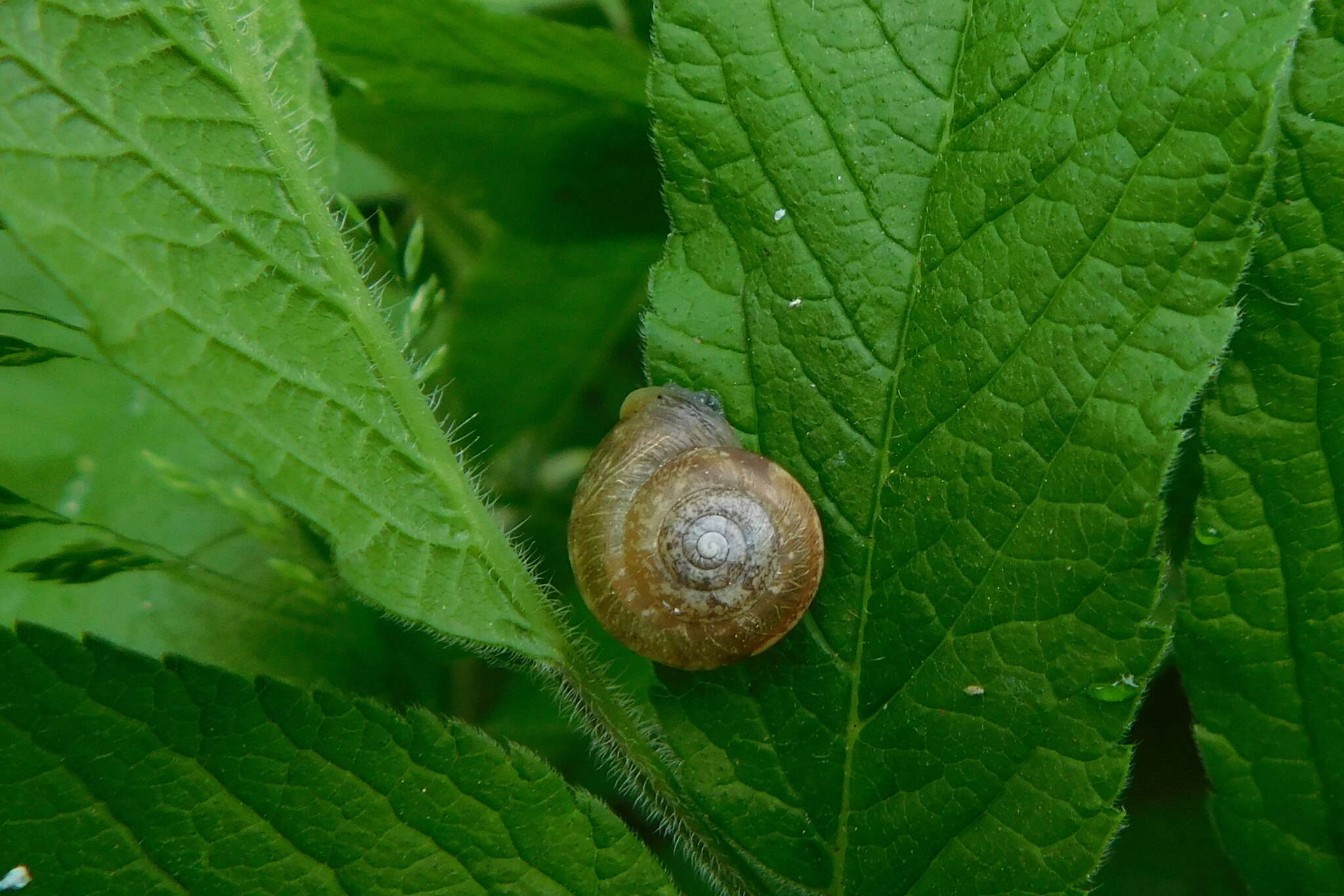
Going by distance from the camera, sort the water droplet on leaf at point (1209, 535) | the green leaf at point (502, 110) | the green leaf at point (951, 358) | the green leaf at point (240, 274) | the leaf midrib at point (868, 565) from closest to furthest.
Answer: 1. the green leaf at point (240, 274)
2. the green leaf at point (951, 358)
3. the leaf midrib at point (868, 565)
4. the water droplet on leaf at point (1209, 535)
5. the green leaf at point (502, 110)

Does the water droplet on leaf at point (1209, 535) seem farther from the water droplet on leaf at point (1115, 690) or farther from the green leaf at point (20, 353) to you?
the green leaf at point (20, 353)

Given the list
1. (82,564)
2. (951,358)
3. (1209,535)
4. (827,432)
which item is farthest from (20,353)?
(1209,535)

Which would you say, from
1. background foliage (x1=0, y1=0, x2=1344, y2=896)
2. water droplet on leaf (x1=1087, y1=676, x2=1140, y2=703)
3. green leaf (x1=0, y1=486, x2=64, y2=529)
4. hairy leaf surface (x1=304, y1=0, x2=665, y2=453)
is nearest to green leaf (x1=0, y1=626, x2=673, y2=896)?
background foliage (x1=0, y1=0, x2=1344, y2=896)

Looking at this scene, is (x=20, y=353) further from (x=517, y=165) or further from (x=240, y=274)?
(x=517, y=165)

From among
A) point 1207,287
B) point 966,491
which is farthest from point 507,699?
point 1207,287

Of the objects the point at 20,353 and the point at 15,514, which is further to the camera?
the point at 15,514

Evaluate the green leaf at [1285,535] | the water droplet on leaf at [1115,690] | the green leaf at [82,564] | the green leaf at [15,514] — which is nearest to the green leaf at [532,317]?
the green leaf at [82,564]
